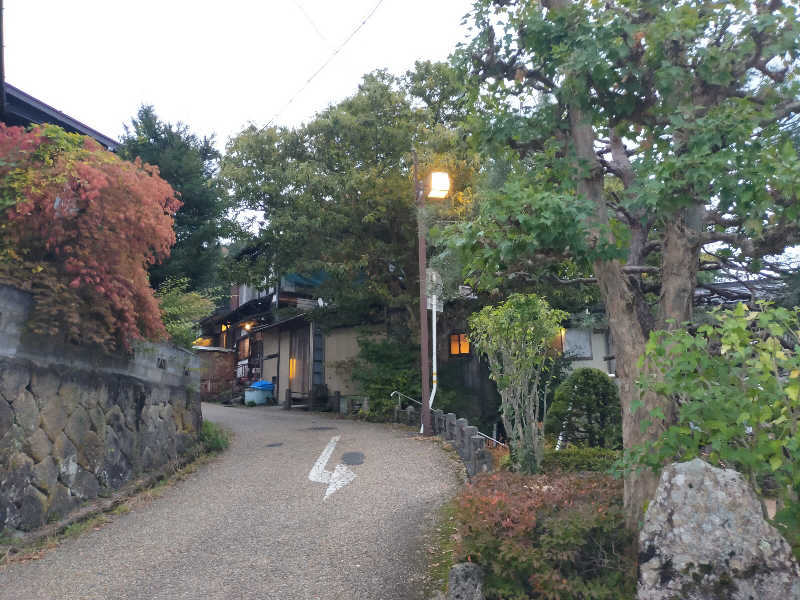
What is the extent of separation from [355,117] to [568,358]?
1069cm

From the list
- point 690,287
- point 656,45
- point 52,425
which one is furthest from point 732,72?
point 52,425

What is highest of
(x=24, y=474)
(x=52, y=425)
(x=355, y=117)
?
(x=355, y=117)

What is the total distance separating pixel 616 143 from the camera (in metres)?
6.38

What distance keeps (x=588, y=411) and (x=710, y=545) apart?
6.21m

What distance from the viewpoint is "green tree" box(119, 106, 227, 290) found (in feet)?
45.5

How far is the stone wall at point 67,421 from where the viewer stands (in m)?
6.50

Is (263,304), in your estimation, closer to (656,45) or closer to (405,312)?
(405,312)

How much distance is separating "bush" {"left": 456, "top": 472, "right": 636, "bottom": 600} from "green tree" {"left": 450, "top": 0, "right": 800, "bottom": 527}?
1.70 ft

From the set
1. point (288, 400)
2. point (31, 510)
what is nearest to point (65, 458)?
point (31, 510)

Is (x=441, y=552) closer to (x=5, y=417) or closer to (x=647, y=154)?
(x=647, y=154)

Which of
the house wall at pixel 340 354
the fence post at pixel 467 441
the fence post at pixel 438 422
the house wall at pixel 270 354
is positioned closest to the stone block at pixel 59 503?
the fence post at pixel 467 441

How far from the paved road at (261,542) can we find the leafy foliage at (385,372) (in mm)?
6729

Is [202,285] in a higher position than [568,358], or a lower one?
higher

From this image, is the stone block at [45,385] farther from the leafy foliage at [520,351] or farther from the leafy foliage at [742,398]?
the leafy foliage at [742,398]
